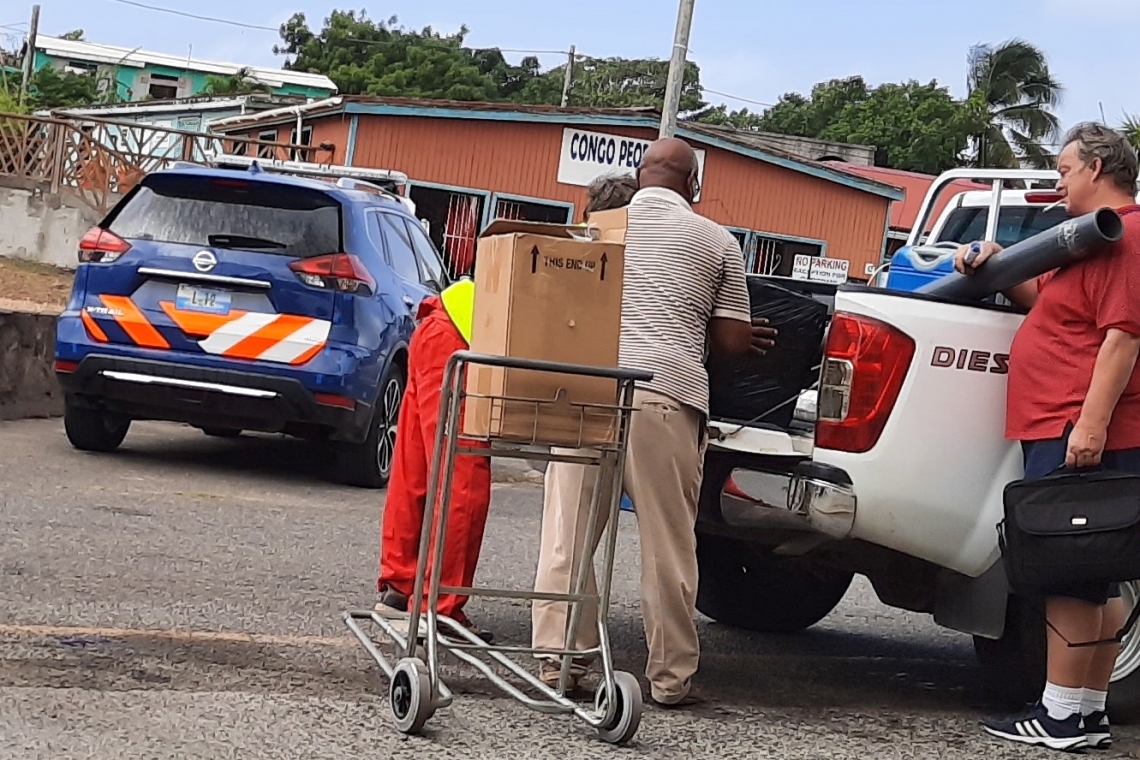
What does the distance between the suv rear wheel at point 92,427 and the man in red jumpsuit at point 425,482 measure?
4.57 metres

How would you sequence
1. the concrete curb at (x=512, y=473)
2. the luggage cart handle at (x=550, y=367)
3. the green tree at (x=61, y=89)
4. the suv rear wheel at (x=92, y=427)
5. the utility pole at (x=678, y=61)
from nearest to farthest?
1. the luggage cart handle at (x=550, y=367)
2. the suv rear wheel at (x=92, y=427)
3. the concrete curb at (x=512, y=473)
4. the utility pole at (x=678, y=61)
5. the green tree at (x=61, y=89)

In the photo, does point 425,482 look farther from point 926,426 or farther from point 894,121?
point 894,121

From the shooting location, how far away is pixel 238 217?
31.3 ft

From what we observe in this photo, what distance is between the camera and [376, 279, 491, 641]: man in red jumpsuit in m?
5.84

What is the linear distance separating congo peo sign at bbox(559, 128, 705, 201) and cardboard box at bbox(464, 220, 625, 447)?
22218 millimetres

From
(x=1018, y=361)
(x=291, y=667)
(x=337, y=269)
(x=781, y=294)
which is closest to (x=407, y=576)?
(x=291, y=667)

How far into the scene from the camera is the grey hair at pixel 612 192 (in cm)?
577

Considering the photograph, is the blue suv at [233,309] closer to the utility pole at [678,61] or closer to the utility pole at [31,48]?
the utility pole at [678,61]

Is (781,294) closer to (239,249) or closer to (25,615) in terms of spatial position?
(25,615)

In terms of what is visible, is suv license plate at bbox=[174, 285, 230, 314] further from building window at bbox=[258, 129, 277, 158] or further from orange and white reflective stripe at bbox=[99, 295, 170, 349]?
building window at bbox=[258, 129, 277, 158]

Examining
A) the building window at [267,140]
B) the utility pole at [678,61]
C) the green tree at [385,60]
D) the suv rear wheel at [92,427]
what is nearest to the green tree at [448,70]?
the green tree at [385,60]

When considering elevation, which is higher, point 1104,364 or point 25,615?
point 1104,364

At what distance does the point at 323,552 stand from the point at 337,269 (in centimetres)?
227

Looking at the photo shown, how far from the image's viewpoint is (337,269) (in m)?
9.46
